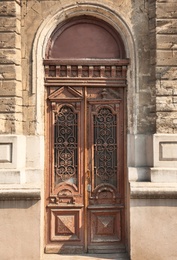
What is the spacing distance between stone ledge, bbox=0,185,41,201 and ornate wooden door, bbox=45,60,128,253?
2.16ft

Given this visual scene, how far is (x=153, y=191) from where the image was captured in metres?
6.00

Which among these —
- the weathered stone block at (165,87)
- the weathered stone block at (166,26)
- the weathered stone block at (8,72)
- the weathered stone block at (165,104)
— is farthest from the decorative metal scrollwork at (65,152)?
Result: the weathered stone block at (166,26)

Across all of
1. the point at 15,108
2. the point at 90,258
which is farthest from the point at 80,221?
the point at 15,108

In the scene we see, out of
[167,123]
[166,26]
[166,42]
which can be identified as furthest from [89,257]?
[166,26]

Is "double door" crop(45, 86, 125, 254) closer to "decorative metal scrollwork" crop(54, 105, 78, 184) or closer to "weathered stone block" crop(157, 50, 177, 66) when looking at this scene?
"decorative metal scrollwork" crop(54, 105, 78, 184)

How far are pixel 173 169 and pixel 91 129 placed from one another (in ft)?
5.66

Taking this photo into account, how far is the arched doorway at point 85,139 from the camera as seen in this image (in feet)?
21.8

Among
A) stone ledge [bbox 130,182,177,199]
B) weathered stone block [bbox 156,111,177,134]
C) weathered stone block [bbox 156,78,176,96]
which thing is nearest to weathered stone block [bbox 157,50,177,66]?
weathered stone block [bbox 156,78,176,96]

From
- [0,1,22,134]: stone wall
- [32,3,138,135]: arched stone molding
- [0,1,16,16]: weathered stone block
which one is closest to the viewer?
[0,1,22,134]: stone wall

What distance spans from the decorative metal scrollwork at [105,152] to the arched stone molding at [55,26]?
419mm

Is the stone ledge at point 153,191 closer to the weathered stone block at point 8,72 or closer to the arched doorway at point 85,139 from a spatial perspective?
the arched doorway at point 85,139

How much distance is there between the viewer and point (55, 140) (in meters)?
6.71

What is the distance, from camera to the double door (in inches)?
261

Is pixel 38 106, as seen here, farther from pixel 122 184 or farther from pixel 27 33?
pixel 122 184
